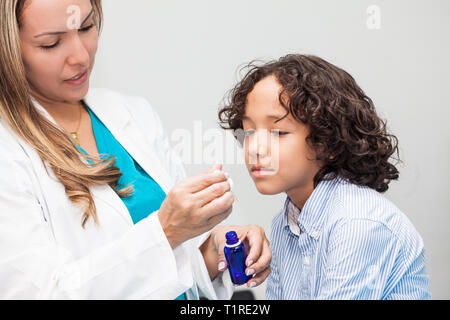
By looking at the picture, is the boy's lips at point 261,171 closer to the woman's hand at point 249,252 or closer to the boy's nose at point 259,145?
the boy's nose at point 259,145

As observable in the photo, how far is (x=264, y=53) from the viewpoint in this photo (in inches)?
60.4

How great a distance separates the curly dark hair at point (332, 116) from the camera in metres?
0.97

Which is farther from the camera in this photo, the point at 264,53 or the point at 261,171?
the point at 264,53

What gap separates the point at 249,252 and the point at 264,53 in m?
0.73

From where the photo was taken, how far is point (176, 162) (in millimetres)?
1277

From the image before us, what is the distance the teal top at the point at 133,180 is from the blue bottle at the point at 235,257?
6.9 inches

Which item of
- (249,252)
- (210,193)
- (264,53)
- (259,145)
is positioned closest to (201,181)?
(210,193)

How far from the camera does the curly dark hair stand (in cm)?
97

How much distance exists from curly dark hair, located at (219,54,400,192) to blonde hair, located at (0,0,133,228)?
1.18ft

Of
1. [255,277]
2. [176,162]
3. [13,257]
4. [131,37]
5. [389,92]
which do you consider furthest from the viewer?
[389,92]

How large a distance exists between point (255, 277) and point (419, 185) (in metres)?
0.93

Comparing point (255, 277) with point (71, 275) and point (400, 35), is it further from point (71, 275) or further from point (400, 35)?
point (400, 35)

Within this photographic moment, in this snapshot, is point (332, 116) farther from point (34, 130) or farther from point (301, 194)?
point (34, 130)
